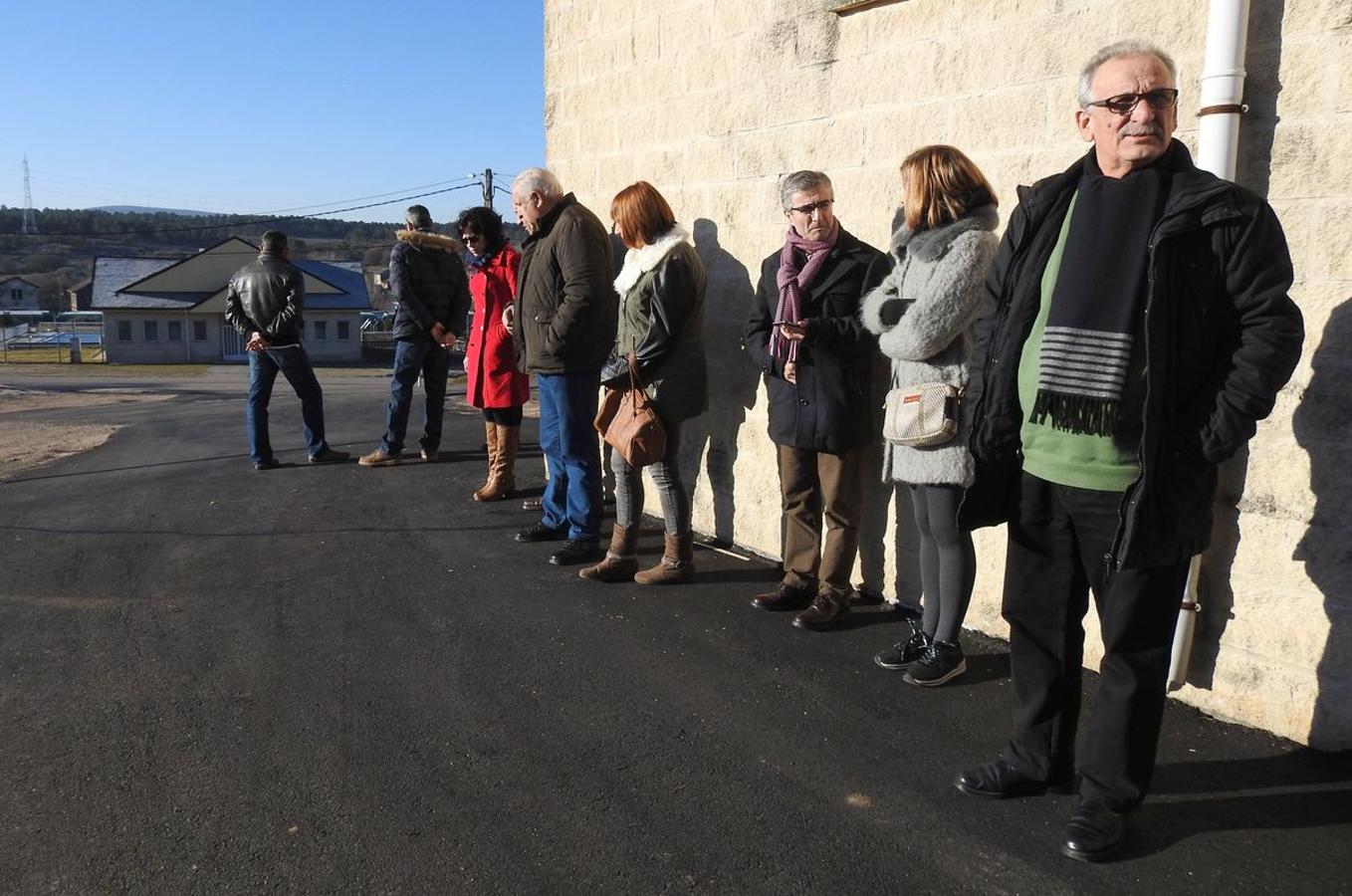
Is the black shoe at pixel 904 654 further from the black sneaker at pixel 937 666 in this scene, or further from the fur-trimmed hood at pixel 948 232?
the fur-trimmed hood at pixel 948 232

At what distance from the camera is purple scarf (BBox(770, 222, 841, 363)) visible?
14.3 feet

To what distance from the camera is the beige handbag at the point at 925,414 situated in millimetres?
3705

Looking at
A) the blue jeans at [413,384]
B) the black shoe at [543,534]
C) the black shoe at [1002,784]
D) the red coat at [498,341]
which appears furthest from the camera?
the blue jeans at [413,384]

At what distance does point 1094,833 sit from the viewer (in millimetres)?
2729

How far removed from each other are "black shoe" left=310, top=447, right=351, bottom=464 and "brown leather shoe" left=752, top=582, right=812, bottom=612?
4.66m

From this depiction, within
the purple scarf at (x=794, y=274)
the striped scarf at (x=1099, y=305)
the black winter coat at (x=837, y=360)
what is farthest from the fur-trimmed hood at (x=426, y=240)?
the striped scarf at (x=1099, y=305)

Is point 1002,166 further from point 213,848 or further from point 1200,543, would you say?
point 213,848

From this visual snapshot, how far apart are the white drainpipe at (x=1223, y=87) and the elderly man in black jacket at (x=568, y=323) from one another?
2.91 meters

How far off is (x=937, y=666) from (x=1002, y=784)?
868mm

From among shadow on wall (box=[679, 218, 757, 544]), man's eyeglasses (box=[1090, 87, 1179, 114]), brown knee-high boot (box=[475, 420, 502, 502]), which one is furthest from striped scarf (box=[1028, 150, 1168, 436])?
brown knee-high boot (box=[475, 420, 502, 502])

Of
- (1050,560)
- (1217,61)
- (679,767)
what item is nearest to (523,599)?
(679,767)

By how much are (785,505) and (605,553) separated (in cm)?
136

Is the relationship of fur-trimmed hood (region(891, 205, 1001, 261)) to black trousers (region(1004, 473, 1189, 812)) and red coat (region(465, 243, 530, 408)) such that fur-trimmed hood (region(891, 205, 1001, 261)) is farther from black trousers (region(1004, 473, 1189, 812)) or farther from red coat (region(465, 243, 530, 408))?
red coat (region(465, 243, 530, 408))

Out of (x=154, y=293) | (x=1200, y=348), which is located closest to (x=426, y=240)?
(x=1200, y=348)
